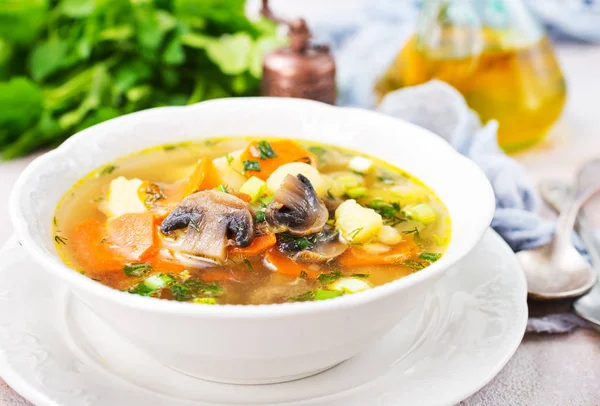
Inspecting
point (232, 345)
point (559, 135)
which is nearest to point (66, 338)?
point (232, 345)

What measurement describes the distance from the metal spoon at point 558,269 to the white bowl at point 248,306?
1.70 feet

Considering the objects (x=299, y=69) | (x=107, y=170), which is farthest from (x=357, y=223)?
(x=299, y=69)

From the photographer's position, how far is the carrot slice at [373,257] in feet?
7.72

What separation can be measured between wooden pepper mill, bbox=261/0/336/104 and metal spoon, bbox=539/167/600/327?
4.29 feet

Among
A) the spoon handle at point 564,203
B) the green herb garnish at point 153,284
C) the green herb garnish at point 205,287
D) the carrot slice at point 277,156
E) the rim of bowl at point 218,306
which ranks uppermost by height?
the rim of bowl at point 218,306

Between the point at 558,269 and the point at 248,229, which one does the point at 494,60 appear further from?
the point at 248,229

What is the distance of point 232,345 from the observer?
5.90ft

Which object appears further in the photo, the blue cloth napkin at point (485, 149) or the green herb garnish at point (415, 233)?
the blue cloth napkin at point (485, 149)

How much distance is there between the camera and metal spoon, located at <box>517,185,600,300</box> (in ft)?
8.89

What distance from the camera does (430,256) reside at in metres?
2.37

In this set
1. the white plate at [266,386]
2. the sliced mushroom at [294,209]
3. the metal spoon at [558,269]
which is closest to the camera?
the white plate at [266,386]

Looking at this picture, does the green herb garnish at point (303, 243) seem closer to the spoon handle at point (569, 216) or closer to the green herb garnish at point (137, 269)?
the green herb garnish at point (137, 269)

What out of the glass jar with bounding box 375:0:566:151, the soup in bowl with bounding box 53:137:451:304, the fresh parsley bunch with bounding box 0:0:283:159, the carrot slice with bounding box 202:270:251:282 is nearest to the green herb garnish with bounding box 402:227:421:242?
the soup in bowl with bounding box 53:137:451:304

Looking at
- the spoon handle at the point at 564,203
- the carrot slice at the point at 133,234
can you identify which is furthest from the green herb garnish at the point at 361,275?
the spoon handle at the point at 564,203
